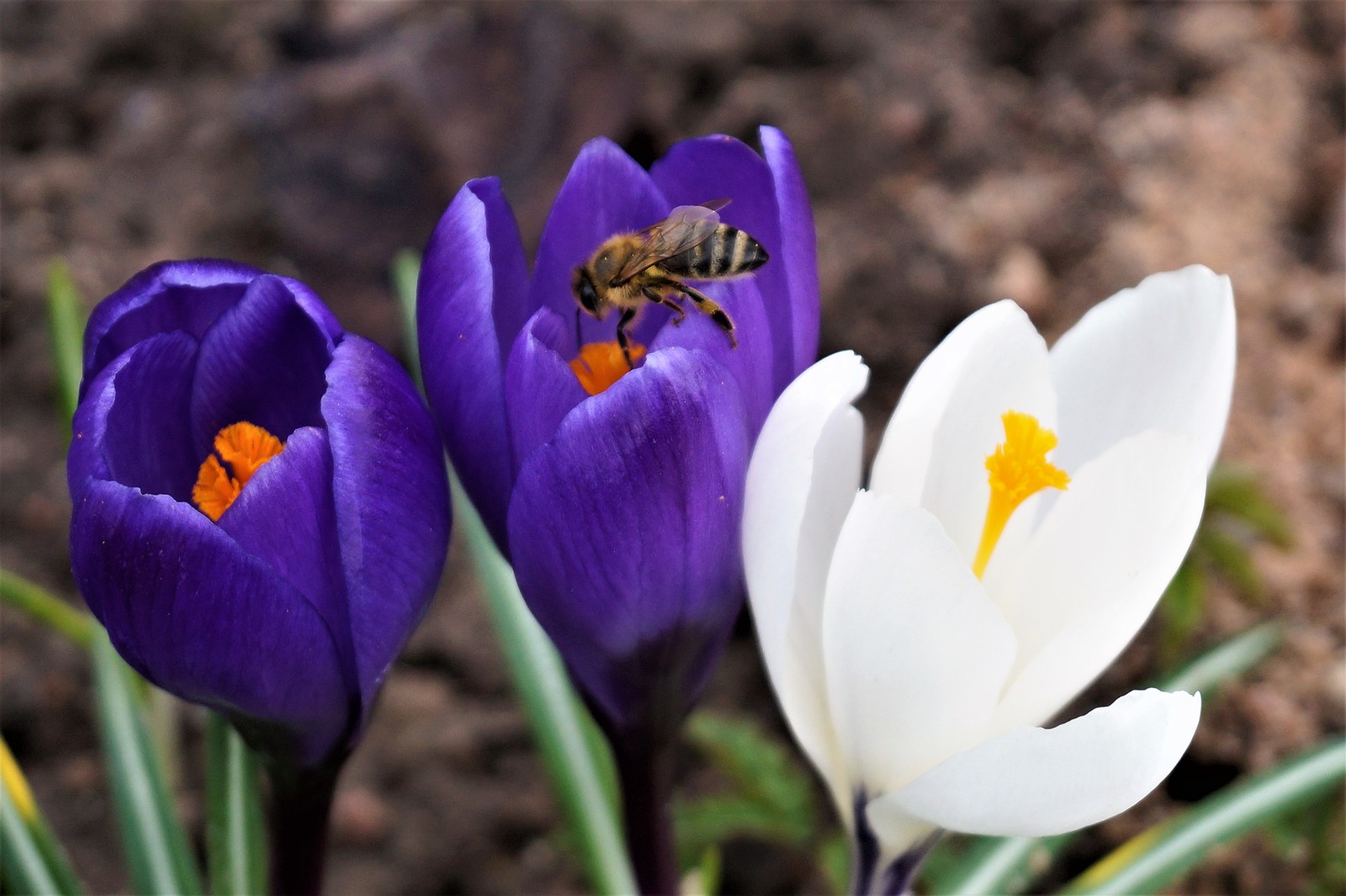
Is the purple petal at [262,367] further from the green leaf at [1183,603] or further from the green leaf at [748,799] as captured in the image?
the green leaf at [1183,603]

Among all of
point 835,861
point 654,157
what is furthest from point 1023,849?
point 654,157

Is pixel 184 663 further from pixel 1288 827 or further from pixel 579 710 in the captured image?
pixel 1288 827

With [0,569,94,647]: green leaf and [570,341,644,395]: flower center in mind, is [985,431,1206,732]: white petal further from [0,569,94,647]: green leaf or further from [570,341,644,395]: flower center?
[0,569,94,647]: green leaf

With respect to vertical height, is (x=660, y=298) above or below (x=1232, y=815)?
above

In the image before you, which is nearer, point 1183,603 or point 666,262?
point 666,262

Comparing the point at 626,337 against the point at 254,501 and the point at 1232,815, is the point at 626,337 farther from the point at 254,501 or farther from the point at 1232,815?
the point at 1232,815

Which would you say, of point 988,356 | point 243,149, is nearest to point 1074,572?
point 988,356
